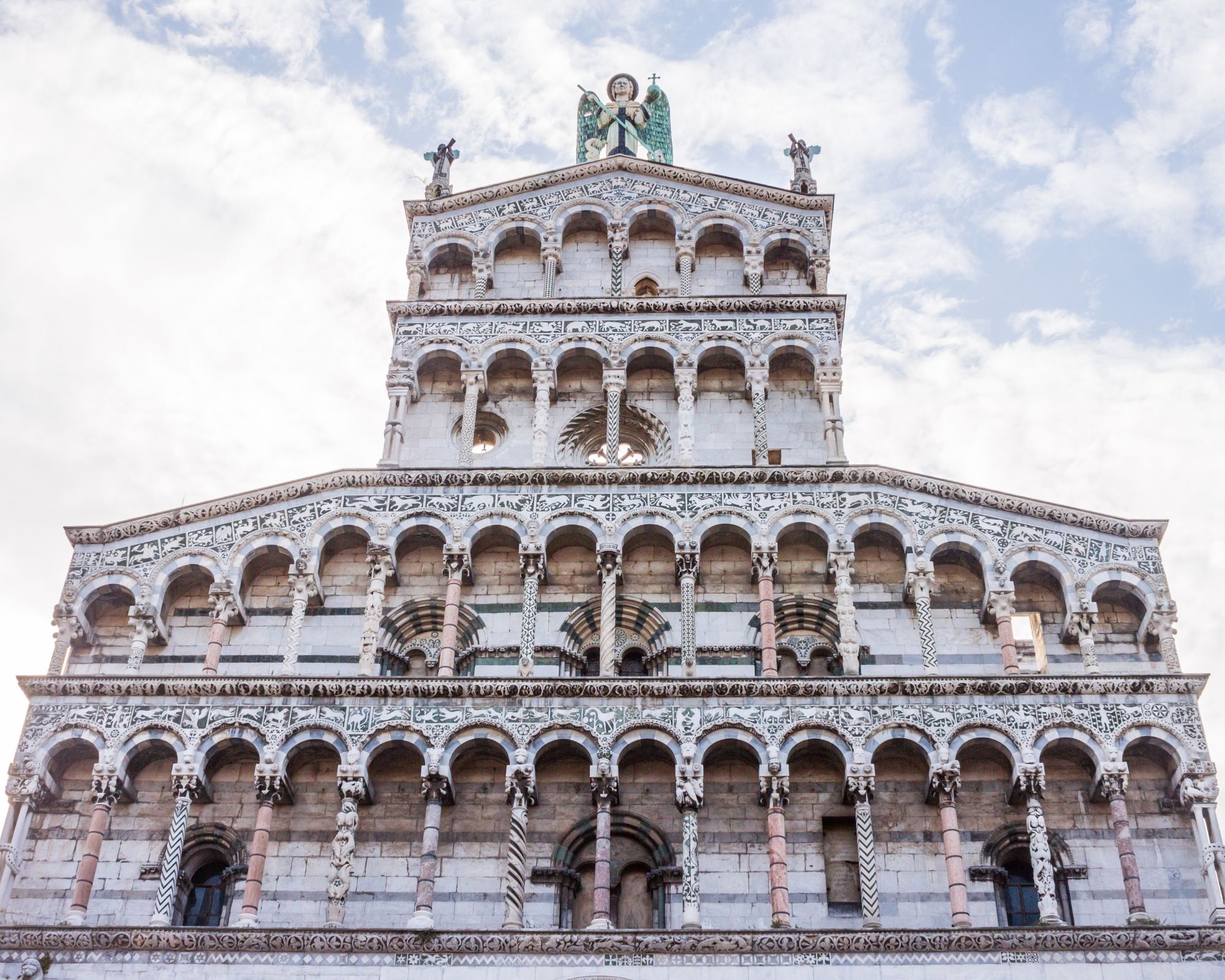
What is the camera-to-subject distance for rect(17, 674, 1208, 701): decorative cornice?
18797 mm

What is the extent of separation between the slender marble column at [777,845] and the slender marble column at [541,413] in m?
5.71

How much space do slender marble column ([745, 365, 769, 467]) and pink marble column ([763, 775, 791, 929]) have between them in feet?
17.1

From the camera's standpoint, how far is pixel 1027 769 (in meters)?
18.3

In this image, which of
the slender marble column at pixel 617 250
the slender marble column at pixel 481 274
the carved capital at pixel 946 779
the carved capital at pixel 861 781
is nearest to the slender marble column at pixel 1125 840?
the carved capital at pixel 946 779

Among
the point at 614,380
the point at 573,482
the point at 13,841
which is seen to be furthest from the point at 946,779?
the point at 13,841

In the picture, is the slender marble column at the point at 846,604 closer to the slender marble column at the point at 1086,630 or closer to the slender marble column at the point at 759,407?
the slender marble column at the point at 759,407

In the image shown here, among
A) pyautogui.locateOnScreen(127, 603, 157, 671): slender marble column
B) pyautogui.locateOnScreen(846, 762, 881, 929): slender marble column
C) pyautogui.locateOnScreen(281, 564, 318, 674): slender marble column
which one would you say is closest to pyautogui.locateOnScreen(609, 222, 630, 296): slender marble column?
pyautogui.locateOnScreen(281, 564, 318, 674): slender marble column

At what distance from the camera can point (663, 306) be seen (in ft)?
78.5

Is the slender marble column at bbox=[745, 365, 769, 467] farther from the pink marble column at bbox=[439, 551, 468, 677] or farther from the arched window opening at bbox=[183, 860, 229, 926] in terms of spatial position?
the arched window opening at bbox=[183, 860, 229, 926]

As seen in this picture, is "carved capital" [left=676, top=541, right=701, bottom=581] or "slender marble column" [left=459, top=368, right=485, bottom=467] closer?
"carved capital" [left=676, top=541, right=701, bottom=581]

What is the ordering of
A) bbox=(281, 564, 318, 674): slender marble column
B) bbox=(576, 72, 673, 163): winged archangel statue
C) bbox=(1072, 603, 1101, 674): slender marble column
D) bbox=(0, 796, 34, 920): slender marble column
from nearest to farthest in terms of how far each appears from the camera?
bbox=(0, 796, 34, 920): slender marble column < bbox=(1072, 603, 1101, 674): slender marble column < bbox=(281, 564, 318, 674): slender marble column < bbox=(576, 72, 673, 163): winged archangel statue

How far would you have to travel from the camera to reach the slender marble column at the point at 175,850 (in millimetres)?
17812

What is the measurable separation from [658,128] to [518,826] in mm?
14479

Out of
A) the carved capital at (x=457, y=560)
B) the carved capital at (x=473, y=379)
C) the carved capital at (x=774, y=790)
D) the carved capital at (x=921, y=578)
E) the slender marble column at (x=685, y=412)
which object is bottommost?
the carved capital at (x=774, y=790)
